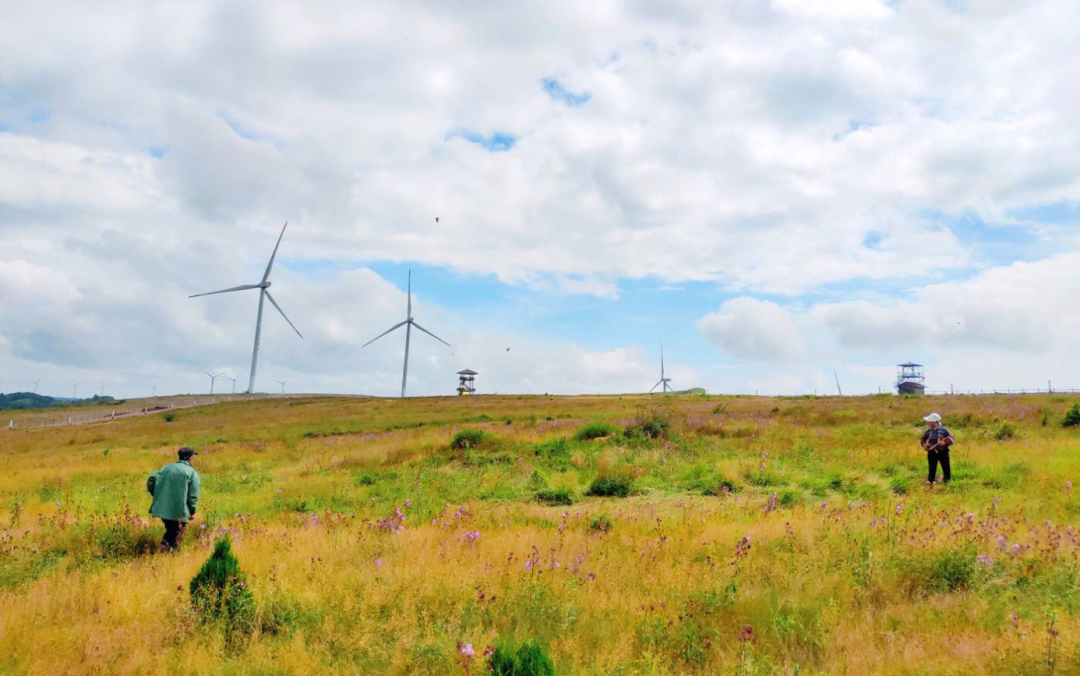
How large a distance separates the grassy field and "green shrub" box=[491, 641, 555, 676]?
264 millimetres

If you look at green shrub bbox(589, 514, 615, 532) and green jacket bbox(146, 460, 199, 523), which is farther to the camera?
green shrub bbox(589, 514, 615, 532)

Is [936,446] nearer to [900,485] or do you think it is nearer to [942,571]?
[900,485]

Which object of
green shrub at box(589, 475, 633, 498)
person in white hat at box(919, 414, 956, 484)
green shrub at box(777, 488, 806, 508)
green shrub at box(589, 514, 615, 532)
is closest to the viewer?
green shrub at box(589, 514, 615, 532)

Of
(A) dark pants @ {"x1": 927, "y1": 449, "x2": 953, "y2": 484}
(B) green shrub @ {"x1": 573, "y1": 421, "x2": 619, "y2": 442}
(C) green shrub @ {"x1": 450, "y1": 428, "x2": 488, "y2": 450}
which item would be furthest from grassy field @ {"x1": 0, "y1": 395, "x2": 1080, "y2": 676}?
(B) green shrub @ {"x1": 573, "y1": 421, "x2": 619, "y2": 442}

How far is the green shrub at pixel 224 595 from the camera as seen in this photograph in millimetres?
7695

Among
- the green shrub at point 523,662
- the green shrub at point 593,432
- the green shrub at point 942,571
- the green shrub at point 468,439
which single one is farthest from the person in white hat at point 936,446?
the green shrub at point 468,439

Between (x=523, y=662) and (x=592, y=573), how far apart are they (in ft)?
10.9

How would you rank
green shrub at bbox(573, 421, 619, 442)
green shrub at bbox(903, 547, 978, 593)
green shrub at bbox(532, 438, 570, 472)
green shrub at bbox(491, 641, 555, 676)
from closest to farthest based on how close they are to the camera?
green shrub at bbox(491, 641, 555, 676) < green shrub at bbox(903, 547, 978, 593) < green shrub at bbox(532, 438, 570, 472) < green shrub at bbox(573, 421, 619, 442)

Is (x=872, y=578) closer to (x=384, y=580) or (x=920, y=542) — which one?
(x=920, y=542)

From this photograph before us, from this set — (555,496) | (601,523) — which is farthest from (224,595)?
(555,496)

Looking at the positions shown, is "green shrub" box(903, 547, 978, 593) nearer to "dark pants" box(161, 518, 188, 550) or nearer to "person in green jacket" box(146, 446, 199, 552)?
"person in green jacket" box(146, 446, 199, 552)

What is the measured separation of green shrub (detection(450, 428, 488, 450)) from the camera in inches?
935

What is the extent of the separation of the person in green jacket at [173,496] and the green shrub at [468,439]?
41.2ft

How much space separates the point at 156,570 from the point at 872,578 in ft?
33.9
